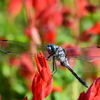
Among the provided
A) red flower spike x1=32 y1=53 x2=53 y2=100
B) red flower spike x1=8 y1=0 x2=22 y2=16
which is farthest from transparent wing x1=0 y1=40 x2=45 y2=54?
red flower spike x1=8 y1=0 x2=22 y2=16

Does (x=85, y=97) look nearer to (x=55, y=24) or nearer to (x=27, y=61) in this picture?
(x=27, y=61)

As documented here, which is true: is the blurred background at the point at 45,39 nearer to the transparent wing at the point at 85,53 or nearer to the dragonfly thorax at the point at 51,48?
the transparent wing at the point at 85,53

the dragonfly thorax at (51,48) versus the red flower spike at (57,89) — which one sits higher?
the dragonfly thorax at (51,48)

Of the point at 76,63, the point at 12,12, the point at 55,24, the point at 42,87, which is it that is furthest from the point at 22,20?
the point at 42,87

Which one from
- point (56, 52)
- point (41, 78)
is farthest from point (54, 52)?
point (41, 78)

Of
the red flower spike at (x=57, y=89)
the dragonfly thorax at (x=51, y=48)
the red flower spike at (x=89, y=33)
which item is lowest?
Answer: the red flower spike at (x=57, y=89)

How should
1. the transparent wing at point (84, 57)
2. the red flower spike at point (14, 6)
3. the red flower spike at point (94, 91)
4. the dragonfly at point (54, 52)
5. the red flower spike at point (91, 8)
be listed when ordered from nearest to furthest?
the red flower spike at point (94, 91) < the dragonfly at point (54, 52) < the transparent wing at point (84, 57) < the red flower spike at point (91, 8) < the red flower spike at point (14, 6)

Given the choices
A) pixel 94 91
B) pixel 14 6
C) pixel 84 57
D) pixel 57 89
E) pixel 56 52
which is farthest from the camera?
pixel 14 6

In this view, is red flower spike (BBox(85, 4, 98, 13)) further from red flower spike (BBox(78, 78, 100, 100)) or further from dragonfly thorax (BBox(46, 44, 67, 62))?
red flower spike (BBox(78, 78, 100, 100))

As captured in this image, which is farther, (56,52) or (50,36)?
(50,36)

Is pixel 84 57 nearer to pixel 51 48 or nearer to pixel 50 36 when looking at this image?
pixel 51 48

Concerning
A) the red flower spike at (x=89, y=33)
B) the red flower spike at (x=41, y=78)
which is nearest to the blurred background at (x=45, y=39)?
the red flower spike at (x=89, y=33)
